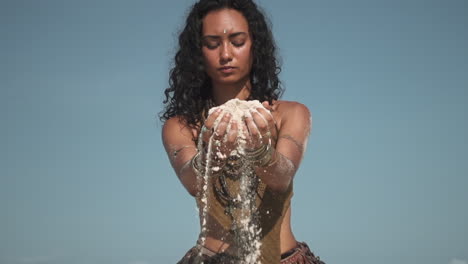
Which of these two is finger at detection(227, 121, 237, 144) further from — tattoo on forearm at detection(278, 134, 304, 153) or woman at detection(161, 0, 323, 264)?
tattoo on forearm at detection(278, 134, 304, 153)

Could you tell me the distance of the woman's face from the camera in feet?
19.8

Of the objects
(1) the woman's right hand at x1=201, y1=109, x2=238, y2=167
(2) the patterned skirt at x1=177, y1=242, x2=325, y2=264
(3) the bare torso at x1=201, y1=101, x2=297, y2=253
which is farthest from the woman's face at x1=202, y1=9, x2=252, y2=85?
(2) the patterned skirt at x1=177, y1=242, x2=325, y2=264

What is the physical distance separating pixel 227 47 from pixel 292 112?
868 mm

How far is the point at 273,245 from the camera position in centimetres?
545

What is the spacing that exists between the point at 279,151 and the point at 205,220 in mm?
935

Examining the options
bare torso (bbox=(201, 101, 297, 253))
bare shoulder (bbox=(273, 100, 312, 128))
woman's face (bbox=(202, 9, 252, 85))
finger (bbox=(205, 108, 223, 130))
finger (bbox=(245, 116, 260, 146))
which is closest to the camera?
finger (bbox=(245, 116, 260, 146))

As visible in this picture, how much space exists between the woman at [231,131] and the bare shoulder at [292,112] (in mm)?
11

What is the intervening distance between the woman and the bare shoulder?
11mm

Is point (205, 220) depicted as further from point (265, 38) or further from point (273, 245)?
point (265, 38)

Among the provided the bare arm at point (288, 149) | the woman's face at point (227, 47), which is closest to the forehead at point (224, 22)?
the woman's face at point (227, 47)

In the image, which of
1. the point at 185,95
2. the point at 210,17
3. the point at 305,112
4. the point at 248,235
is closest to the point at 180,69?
the point at 185,95

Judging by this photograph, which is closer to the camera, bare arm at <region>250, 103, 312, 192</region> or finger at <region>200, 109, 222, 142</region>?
finger at <region>200, 109, 222, 142</region>

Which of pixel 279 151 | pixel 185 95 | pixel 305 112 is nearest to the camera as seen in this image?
pixel 279 151

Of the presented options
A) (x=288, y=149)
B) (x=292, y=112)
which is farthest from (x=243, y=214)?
(x=292, y=112)
